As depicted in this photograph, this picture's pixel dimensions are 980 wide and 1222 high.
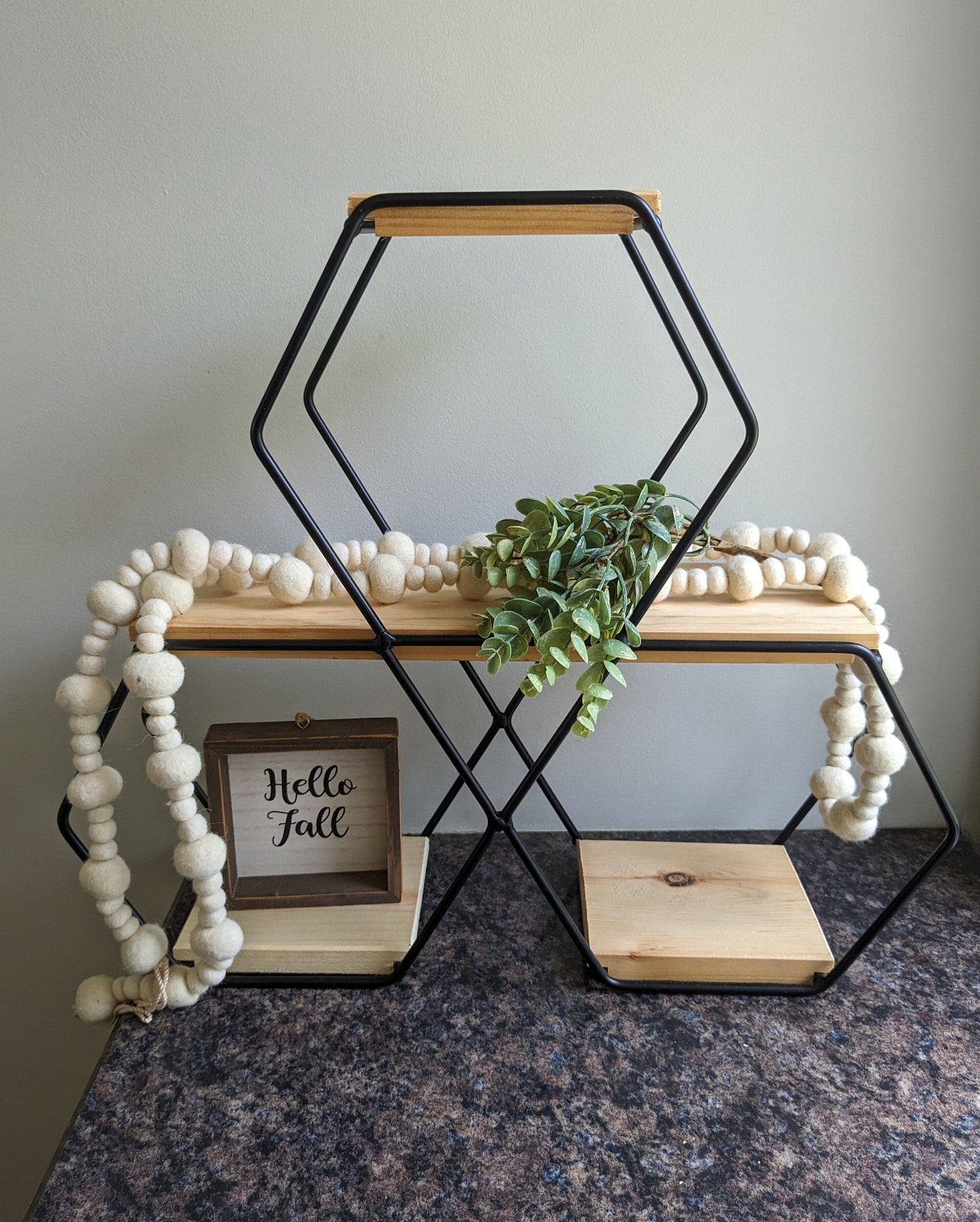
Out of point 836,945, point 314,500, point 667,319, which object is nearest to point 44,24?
point 314,500

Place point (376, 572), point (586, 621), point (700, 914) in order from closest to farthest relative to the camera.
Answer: point (586, 621), point (376, 572), point (700, 914)

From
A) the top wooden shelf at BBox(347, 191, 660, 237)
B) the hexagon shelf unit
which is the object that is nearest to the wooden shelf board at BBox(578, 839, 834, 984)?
the hexagon shelf unit

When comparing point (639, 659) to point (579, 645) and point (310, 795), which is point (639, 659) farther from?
point (310, 795)

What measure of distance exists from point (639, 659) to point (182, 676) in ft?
1.17

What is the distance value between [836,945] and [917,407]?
54cm

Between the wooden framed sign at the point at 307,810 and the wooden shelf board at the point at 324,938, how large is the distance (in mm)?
16

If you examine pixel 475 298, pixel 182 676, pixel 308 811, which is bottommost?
pixel 308 811

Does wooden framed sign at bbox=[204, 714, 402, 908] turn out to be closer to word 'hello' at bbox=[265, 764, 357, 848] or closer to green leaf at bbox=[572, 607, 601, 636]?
word 'hello' at bbox=[265, 764, 357, 848]

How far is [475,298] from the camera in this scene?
2.70ft

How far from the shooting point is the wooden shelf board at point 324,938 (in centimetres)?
76

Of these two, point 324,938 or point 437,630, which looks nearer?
point 437,630

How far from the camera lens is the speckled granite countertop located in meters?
0.58

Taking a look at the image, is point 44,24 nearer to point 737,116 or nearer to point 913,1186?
point 737,116

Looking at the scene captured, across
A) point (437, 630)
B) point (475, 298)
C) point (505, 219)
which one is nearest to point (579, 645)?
point (437, 630)
